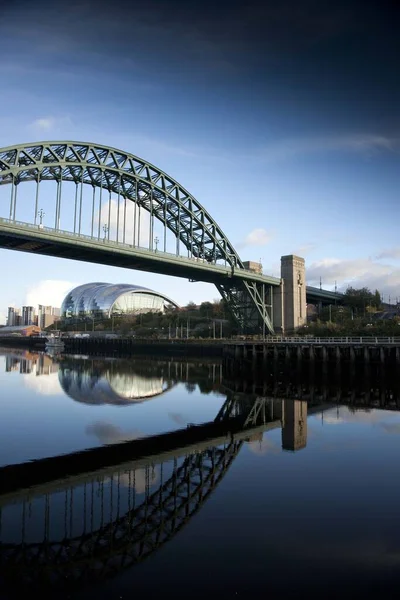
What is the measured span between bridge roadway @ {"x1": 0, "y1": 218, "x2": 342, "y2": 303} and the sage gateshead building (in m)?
86.1

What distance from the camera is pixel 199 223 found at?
65.2 m

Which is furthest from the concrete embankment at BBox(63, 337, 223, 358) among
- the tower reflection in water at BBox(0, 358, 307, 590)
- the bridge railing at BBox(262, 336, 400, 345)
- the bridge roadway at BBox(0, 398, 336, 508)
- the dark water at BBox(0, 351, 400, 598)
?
the tower reflection in water at BBox(0, 358, 307, 590)

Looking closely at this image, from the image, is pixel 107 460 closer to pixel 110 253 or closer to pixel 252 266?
pixel 110 253

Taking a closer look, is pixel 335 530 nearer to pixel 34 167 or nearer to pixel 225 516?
pixel 225 516

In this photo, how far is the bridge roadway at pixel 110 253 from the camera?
144 ft

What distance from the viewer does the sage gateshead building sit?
15400cm

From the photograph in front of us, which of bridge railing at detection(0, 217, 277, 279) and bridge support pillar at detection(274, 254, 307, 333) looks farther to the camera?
bridge support pillar at detection(274, 254, 307, 333)

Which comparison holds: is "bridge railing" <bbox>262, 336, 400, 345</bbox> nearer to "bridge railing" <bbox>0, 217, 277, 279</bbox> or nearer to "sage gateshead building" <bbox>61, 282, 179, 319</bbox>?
"bridge railing" <bbox>0, 217, 277, 279</bbox>

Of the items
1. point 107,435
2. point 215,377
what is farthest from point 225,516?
point 215,377

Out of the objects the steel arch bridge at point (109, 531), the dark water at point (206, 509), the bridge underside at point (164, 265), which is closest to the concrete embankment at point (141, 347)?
the bridge underside at point (164, 265)

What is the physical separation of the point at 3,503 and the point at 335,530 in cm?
841

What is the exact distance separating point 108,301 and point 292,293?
93.4 m

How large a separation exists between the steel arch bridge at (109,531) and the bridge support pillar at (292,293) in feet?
190

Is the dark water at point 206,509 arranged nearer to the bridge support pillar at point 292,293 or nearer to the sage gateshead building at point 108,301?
the bridge support pillar at point 292,293
